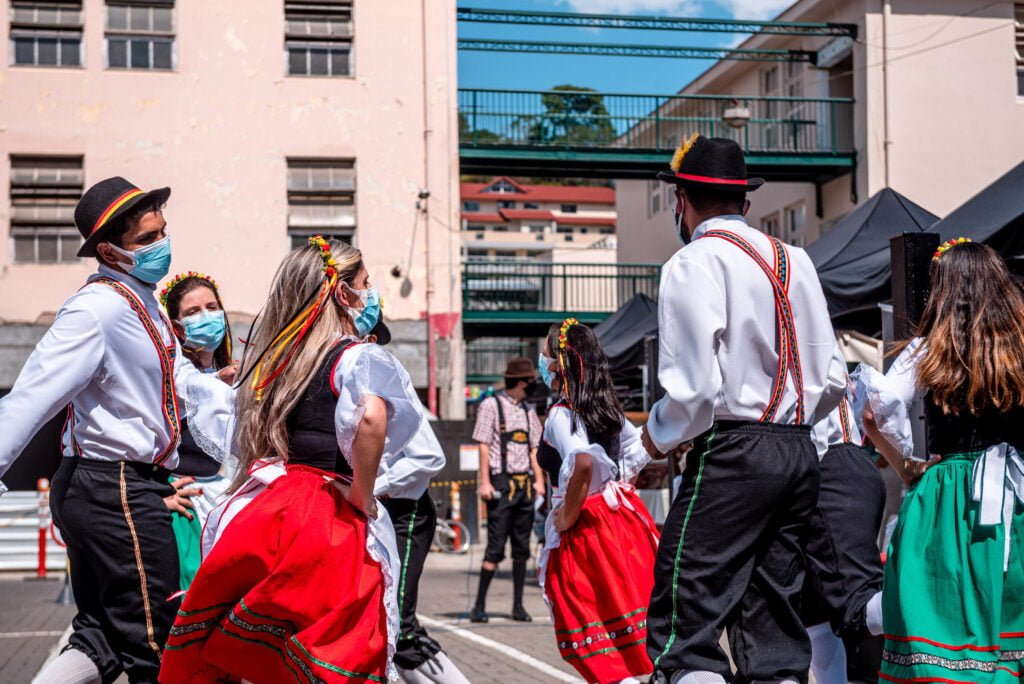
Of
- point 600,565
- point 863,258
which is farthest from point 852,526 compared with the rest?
point 863,258

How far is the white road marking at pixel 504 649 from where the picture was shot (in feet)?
25.3

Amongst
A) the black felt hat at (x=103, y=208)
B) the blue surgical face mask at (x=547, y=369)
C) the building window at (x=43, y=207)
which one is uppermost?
the building window at (x=43, y=207)

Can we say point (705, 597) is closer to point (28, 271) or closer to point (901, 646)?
point (901, 646)

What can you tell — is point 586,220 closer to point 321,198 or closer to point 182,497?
point 321,198

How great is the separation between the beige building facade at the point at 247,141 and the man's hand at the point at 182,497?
17.4m

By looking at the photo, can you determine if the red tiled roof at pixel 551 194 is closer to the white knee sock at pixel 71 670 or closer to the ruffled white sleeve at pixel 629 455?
the ruffled white sleeve at pixel 629 455

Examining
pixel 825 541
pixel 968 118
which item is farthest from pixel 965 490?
pixel 968 118

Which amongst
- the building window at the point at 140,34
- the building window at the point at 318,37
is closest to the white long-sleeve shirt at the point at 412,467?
the building window at the point at 318,37

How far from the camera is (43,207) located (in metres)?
22.4

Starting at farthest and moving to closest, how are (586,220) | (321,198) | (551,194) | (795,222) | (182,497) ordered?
(586,220) < (551,194) < (795,222) < (321,198) < (182,497)

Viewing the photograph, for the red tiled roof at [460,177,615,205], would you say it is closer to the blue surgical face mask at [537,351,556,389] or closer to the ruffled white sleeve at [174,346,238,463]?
the blue surgical face mask at [537,351,556,389]

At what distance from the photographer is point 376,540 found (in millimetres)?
4348

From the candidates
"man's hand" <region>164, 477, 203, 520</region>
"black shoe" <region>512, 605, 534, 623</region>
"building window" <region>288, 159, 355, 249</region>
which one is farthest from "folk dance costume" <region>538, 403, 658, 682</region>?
"building window" <region>288, 159, 355, 249</region>

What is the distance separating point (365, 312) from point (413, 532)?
1.25 meters
